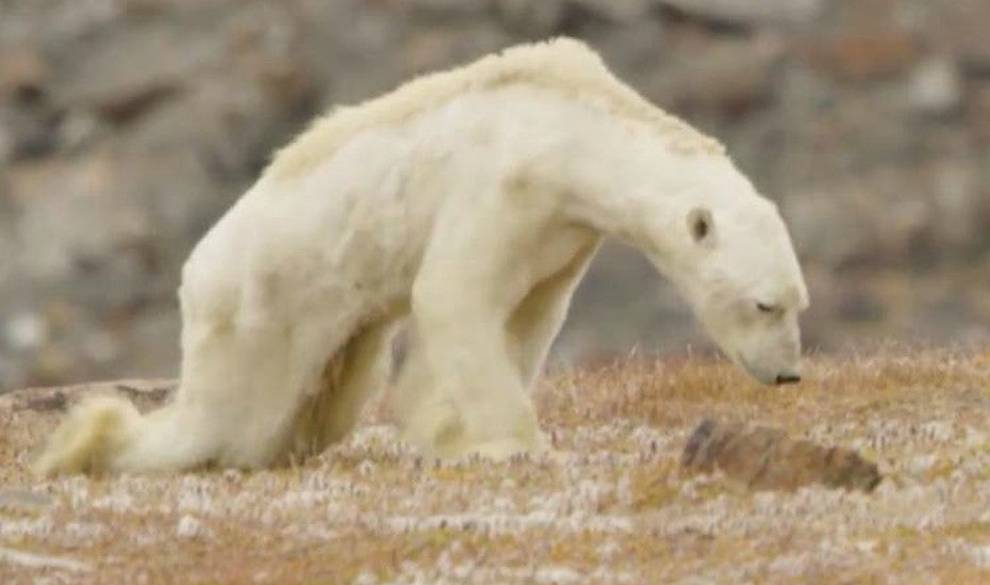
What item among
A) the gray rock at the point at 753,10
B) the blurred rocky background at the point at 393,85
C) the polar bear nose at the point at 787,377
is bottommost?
the blurred rocky background at the point at 393,85

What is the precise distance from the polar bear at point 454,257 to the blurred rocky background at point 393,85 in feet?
112

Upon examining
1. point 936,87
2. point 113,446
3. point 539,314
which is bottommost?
point 936,87

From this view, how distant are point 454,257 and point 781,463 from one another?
2.44 meters

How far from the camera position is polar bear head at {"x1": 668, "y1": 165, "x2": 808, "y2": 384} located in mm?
19875

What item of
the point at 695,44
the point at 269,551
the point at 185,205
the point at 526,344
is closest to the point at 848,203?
the point at 695,44

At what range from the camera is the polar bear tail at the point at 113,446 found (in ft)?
69.1

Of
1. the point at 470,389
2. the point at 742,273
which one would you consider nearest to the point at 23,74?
the point at 470,389

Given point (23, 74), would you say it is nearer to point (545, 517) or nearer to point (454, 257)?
point (454, 257)

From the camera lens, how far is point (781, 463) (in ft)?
59.9

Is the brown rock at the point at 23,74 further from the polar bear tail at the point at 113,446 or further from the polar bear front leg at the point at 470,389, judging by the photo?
the polar bear front leg at the point at 470,389

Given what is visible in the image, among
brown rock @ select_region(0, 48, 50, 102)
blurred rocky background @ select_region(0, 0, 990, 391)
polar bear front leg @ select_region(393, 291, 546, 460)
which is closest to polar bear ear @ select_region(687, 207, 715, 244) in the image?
polar bear front leg @ select_region(393, 291, 546, 460)

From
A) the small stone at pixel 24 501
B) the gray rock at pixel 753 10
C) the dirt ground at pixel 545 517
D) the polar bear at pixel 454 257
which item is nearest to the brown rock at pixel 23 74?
the gray rock at pixel 753 10

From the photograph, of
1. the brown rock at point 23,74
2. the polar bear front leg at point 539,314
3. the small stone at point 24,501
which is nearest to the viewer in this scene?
the small stone at point 24,501

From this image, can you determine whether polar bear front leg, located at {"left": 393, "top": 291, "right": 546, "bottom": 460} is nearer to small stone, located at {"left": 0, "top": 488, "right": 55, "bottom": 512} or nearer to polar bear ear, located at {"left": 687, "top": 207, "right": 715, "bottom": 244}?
polar bear ear, located at {"left": 687, "top": 207, "right": 715, "bottom": 244}
